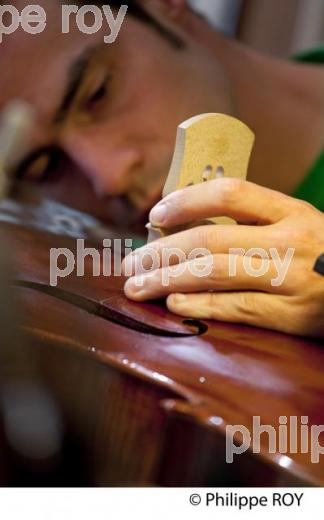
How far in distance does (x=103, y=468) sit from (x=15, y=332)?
189 mm

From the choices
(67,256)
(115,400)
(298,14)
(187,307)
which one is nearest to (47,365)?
→ (115,400)

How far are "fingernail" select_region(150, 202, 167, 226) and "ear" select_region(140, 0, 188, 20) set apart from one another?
2.05ft

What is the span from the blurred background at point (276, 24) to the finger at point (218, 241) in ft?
4.16

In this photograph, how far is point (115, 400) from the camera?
1.43 ft

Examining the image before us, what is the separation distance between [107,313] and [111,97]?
1.85 ft

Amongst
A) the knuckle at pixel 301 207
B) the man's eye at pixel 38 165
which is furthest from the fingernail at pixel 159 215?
the man's eye at pixel 38 165

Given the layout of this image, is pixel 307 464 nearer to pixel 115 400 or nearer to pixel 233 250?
pixel 115 400

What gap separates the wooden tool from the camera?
0.58 m

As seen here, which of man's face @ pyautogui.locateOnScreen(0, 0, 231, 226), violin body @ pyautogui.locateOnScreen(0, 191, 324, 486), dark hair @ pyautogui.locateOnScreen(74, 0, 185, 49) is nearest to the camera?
violin body @ pyautogui.locateOnScreen(0, 191, 324, 486)

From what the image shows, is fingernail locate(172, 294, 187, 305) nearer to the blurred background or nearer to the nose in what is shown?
the nose

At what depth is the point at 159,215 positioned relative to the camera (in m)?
0.60

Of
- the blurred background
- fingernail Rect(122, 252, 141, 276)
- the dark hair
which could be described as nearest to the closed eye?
the dark hair

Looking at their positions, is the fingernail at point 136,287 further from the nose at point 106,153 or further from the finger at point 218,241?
the nose at point 106,153

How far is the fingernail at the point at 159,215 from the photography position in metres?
0.60
